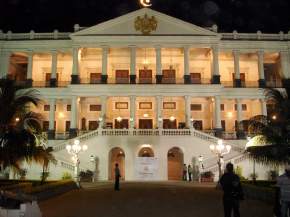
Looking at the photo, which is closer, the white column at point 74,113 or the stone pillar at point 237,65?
the white column at point 74,113

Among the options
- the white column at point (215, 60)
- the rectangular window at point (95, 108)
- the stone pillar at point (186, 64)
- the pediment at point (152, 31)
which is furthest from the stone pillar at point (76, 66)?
the white column at point (215, 60)

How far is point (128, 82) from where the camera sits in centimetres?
4903

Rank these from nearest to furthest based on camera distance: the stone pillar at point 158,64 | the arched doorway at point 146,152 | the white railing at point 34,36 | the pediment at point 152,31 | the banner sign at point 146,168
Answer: the banner sign at point 146,168
the arched doorway at point 146,152
the stone pillar at point 158,64
the pediment at point 152,31
the white railing at point 34,36

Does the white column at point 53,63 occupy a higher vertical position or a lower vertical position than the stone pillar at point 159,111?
higher

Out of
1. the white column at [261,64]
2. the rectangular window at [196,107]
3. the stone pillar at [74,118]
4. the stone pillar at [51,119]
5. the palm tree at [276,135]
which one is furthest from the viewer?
the rectangular window at [196,107]

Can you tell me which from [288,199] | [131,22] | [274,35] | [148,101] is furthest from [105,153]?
[288,199]

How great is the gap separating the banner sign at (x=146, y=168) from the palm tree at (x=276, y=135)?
14.1m

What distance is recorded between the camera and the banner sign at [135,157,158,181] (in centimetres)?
3516

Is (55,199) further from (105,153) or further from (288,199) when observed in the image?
(105,153)

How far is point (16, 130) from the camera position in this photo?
20.2 metres

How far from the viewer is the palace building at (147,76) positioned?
151ft

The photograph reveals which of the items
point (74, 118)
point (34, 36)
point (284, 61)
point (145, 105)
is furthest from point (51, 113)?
point (284, 61)

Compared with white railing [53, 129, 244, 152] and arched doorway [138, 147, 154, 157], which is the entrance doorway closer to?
arched doorway [138, 147, 154, 157]

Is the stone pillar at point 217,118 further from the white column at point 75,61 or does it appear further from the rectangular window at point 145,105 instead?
the white column at point 75,61
